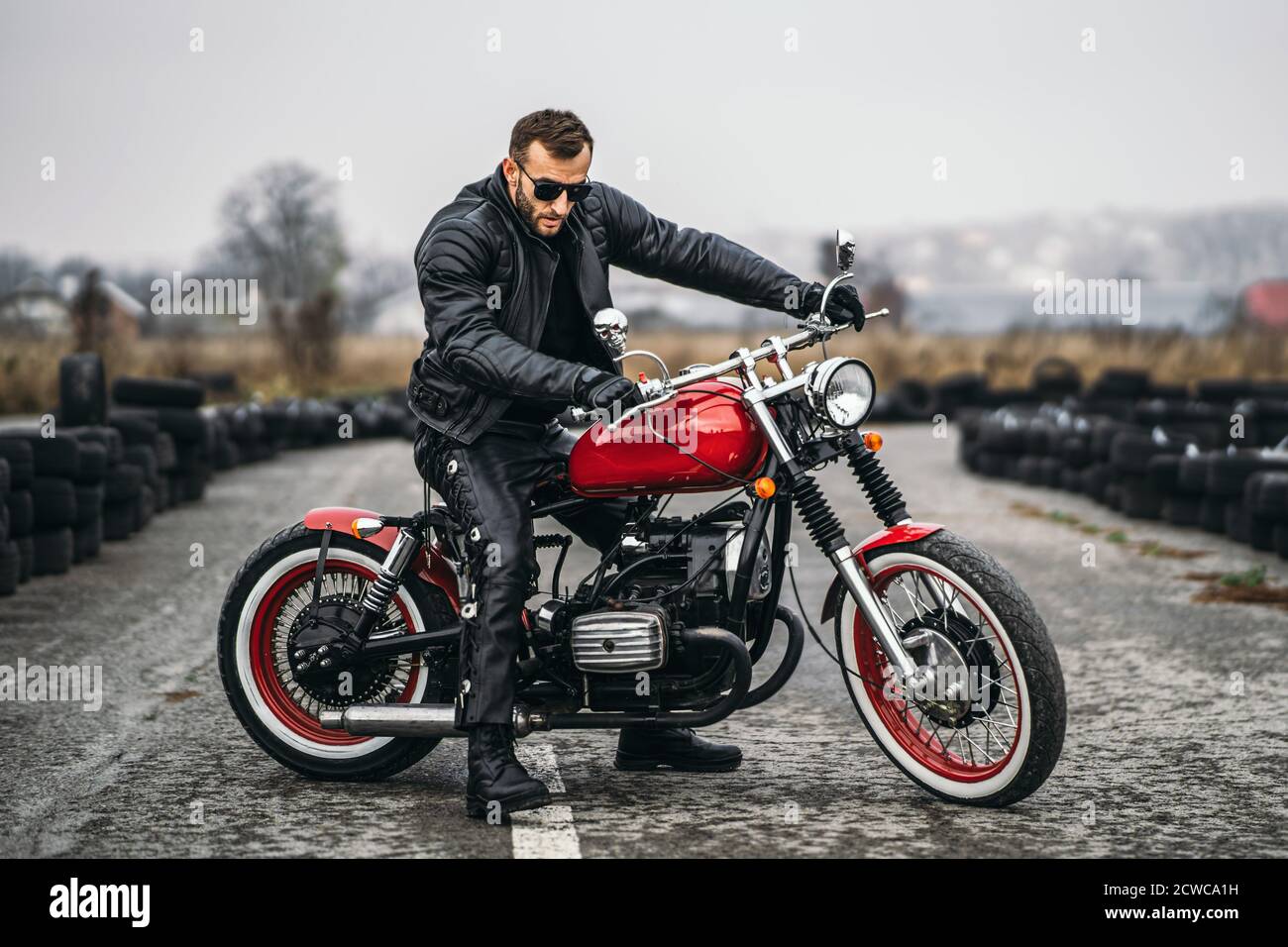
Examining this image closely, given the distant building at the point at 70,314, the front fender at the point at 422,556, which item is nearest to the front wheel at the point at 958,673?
the front fender at the point at 422,556

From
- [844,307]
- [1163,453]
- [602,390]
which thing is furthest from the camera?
[1163,453]

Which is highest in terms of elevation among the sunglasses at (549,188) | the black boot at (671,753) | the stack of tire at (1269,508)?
the sunglasses at (549,188)

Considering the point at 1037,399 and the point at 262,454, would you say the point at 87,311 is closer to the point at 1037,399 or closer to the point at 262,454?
the point at 262,454

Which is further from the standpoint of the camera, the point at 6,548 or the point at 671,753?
the point at 6,548

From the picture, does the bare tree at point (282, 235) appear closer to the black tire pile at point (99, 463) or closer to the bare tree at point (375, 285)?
the bare tree at point (375, 285)

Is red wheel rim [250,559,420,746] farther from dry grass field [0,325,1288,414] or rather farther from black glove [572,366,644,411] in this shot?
dry grass field [0,325,1288,414]

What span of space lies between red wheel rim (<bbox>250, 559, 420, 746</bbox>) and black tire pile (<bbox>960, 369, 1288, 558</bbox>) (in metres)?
8.02

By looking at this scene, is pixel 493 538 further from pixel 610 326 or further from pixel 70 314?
pixel 70 314

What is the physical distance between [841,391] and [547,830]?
1580 mm

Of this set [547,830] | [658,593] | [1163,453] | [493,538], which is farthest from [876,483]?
[1163,453]

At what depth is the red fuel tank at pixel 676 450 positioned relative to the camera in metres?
5.27

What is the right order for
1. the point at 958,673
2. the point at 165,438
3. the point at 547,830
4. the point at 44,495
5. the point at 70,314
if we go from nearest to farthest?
the point at 547,830, the point at 958,673, the point at 44,495, the point at 165,438, the point at 70,314

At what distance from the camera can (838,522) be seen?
535cm

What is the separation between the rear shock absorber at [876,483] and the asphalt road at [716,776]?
92cm
